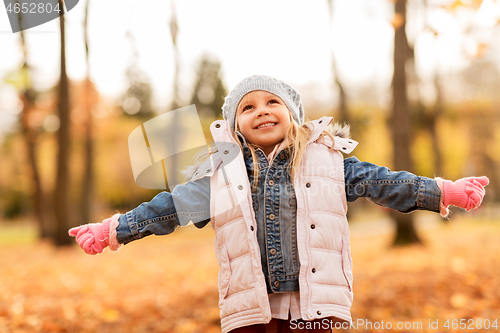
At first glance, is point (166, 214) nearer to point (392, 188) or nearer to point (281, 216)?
point (281, 216)

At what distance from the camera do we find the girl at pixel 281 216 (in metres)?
2.06

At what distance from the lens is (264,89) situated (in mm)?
2350

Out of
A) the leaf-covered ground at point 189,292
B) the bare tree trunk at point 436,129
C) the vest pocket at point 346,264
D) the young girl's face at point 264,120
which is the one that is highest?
the young girl's face at point 264,120

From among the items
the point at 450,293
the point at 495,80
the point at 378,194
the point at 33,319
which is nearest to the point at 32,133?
the point at 33,319

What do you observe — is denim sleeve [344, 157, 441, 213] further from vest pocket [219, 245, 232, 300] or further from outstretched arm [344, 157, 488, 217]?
vest pocket [219, 245, 232, 300]

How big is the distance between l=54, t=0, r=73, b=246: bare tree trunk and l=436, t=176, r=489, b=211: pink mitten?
10373 mm

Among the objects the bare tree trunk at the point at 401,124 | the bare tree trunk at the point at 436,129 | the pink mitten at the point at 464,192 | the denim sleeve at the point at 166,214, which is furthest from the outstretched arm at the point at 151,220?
the bare tree trunk at the point at 436,129

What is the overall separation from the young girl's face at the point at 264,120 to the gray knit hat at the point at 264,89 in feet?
0.12

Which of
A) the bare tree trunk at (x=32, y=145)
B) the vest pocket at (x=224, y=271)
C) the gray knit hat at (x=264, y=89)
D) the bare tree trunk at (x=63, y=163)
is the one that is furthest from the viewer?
the bare tree trunk at (x=32, y=145)

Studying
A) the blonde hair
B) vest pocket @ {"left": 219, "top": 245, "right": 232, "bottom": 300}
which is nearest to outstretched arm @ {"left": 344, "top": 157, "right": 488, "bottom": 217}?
the blonde hair

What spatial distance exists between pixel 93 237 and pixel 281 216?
964 millimetres

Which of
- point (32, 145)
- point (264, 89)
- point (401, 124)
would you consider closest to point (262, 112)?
point (264, 89)

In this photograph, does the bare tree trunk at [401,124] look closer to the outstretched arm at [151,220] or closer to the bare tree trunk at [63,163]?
the outstretched arm at [151,220]

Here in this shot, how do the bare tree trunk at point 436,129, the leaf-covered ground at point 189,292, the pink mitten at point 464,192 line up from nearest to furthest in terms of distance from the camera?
1. the pink mitten at point 464,192
2. the leaf-covered ground at point 189,292
3. the bare tree trunk at point 436,129
